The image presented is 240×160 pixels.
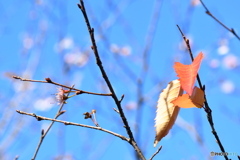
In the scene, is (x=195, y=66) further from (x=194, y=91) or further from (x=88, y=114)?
(x=88, y=114)

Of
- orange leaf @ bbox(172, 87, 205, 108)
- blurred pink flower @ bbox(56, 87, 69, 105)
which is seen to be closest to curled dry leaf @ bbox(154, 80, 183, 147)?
orange leaf @ bbox(172, 87, 205, 108)

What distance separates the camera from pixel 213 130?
73 cm

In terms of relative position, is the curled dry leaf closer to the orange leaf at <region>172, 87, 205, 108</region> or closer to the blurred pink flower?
the orange leaf at <region>172, 87, 205, 108</region>

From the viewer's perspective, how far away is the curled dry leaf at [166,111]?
2.65 feet

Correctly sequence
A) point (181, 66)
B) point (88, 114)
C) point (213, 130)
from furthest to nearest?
point (88, 114)
point (181, 66)
point (213, 130)

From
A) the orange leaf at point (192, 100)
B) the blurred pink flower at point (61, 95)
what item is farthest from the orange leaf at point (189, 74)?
the blurred pink flower at point (61, 95)

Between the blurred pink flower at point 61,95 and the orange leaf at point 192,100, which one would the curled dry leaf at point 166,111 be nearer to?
the orange leaf at point 192,100

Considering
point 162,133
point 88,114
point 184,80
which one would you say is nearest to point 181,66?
point 184,80

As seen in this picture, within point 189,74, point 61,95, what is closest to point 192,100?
point 189,74

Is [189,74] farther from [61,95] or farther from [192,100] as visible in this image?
[61,95]

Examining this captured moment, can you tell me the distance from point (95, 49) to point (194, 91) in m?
0.25

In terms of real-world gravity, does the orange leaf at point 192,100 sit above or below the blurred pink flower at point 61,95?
below

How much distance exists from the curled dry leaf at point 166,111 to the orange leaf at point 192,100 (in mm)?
27

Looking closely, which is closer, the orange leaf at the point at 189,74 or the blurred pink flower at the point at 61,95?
the orange leaf at the point at 189,74
